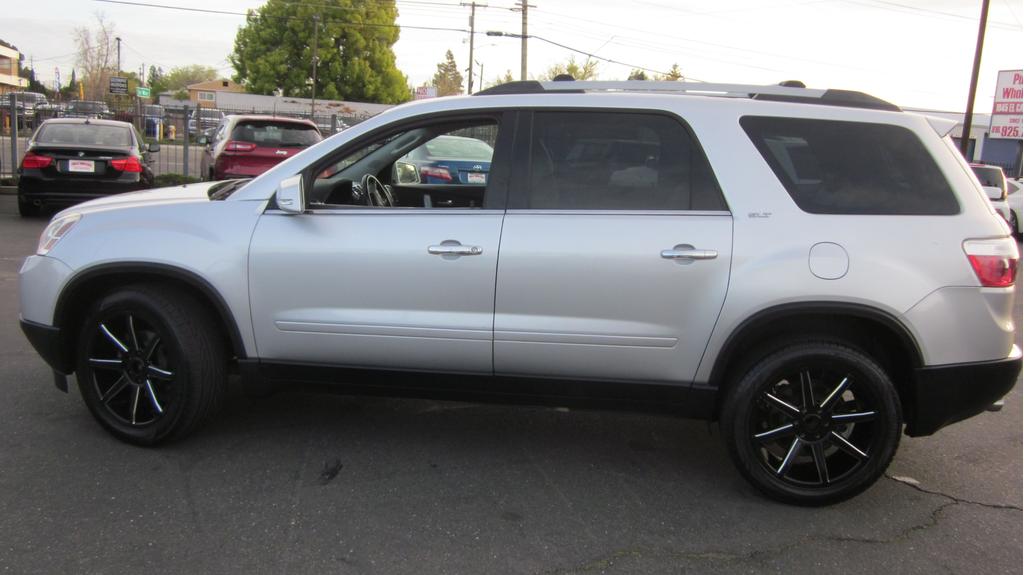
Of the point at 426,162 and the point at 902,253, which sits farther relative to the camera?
the point at 426,162

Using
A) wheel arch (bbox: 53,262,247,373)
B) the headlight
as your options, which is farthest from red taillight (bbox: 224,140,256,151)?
wheel arch (bbox: 53,262,247,373)

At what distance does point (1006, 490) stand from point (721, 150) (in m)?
2.19

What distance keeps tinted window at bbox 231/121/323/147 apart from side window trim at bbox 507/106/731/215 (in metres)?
9.47

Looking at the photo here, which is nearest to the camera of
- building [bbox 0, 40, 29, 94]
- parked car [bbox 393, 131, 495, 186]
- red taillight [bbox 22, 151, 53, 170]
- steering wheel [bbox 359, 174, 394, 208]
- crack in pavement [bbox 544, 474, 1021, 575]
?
crack in pavement [bbox 544, 474, 1021, 575]

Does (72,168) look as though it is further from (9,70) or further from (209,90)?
(9,70)

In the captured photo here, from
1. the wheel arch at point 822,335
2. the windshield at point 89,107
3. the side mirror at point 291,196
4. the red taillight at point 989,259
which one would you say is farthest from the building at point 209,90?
the red taillight at point 989,259

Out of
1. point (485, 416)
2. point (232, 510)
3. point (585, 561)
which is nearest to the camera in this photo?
point (585, 561)

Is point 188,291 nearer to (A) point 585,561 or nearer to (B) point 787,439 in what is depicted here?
(A) point 585,561

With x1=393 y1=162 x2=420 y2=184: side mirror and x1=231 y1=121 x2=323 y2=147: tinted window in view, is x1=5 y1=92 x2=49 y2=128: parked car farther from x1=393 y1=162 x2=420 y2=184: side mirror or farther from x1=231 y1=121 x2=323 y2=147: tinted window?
x1=393 y1=162 x2=420 y2=184: side mirror

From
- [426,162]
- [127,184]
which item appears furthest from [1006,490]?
[127,184]

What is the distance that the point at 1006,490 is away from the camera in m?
3.81

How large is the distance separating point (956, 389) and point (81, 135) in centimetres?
Answer: 1234

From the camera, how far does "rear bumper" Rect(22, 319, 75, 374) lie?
12.9 feet

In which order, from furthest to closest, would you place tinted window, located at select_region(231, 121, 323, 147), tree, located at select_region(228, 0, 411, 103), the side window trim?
1. tree, located at select_region(228, 0, 411, 103)
2. tinted window, located at select_region(231, 121, 323, 147)
3. the side window trim
